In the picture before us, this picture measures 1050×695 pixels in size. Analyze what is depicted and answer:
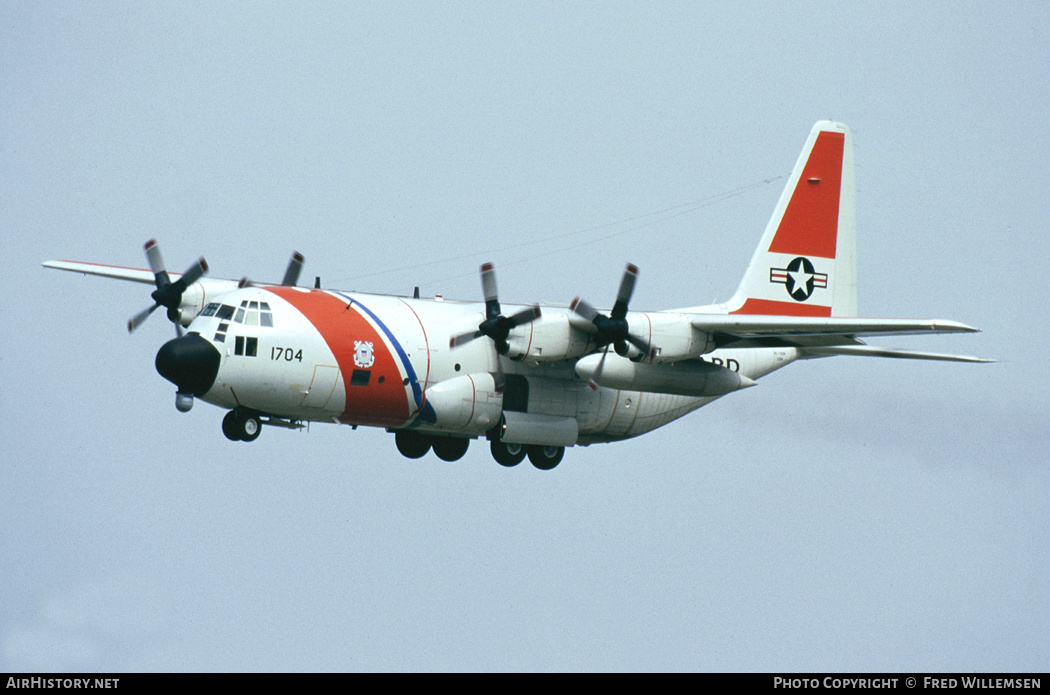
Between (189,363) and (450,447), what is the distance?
643 centimetres

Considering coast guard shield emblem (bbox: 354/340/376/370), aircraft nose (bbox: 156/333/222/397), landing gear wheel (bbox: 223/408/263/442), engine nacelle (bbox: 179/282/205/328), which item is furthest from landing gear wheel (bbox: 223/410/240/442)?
engine nacelle (bbox: 179/282/205/328)

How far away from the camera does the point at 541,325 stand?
3055cm

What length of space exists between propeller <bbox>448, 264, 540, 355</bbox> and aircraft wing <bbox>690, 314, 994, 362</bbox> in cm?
319

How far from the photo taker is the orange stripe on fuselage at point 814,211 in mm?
34938

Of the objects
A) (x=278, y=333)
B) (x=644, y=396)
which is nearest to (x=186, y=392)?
(x=278, y=333)

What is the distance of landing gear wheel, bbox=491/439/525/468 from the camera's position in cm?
3155

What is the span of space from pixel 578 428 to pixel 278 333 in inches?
261

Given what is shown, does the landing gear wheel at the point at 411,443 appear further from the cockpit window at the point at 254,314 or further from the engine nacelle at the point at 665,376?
the cockpit window at the point at 254,314

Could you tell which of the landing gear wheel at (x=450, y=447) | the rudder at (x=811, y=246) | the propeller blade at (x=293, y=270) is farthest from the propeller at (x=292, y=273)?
the rudder at (x=811, y=246)

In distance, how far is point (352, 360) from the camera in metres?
29.2

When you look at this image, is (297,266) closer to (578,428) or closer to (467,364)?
(467,364)

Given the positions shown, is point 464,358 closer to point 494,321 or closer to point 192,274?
point 494,321
